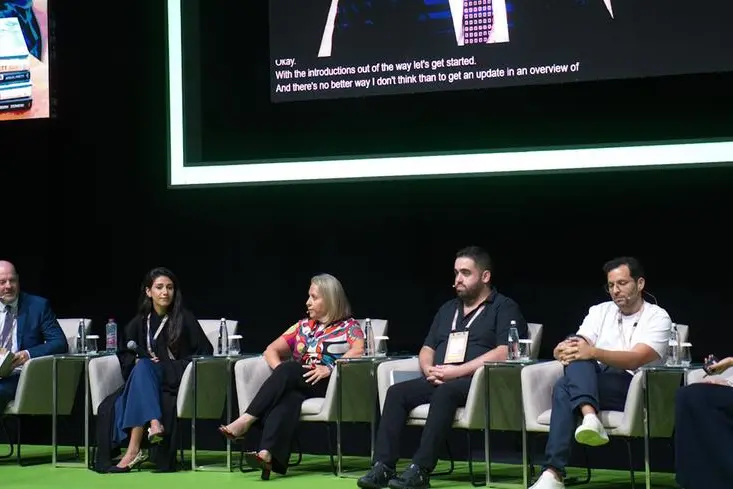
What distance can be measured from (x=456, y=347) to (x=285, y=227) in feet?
4.79

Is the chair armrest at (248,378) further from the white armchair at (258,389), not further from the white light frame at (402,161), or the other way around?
the white light frame at (402,161)

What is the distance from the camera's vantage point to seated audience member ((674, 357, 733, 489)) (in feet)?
16.7

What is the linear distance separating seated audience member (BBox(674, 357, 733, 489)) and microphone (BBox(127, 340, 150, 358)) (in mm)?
2718

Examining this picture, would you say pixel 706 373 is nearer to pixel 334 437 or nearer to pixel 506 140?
pixel 506 140

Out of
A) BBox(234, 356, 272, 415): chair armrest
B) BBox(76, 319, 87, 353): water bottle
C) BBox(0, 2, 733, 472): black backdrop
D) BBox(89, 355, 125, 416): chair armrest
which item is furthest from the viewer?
BBox(76, 319, 87, 353): water bottle

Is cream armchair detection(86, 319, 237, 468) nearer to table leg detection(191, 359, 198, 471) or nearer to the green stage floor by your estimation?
table leg detection(191, 359, 198, 471)

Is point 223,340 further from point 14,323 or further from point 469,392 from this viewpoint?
point 469,392

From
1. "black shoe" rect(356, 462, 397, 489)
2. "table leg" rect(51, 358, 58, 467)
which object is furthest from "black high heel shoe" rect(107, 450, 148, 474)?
"black shoe" rect(356, 462, 397, 489)

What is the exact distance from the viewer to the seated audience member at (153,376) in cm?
653

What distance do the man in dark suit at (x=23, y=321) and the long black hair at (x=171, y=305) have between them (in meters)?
0.54

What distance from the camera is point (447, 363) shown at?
20.3 ft

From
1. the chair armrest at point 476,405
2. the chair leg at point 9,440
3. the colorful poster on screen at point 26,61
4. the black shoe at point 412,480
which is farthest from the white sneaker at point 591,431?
the colorful poster on screen at point 26,61

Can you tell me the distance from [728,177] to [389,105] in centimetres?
177

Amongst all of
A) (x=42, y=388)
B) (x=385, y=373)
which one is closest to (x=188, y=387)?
(x=42, y=388)
